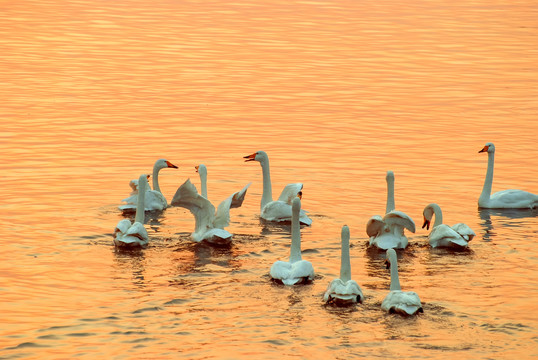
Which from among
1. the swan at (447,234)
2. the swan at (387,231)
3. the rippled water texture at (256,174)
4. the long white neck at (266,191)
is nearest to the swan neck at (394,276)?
the rippled water texture at (256,174)

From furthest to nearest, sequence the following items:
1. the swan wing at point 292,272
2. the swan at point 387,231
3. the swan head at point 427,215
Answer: the swan head at point 427,215, the swan at point 387,231, the swan wing at point 292,272

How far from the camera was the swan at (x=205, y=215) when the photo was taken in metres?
18.1

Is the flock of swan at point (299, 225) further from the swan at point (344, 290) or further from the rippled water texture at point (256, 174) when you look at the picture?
the rippled water texture at point (256, 174)

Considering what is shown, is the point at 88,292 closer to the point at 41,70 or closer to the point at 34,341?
the point at 34,341

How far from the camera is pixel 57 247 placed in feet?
58.7

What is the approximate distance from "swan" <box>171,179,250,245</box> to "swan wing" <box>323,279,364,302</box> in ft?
12.1

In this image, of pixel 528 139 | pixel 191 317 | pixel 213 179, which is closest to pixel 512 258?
pixel 191 317

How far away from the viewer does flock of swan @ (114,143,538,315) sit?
14.8m

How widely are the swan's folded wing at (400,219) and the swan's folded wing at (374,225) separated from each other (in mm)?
119

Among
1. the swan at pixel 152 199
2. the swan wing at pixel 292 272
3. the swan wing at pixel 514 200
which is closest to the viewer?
the swan wing at pixel 292 272

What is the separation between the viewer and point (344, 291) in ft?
48.0

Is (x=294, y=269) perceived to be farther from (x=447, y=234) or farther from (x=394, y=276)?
(x=447, y=234)

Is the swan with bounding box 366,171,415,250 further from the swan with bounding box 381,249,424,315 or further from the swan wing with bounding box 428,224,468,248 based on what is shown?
the swan with bounding box 381,249,424,315

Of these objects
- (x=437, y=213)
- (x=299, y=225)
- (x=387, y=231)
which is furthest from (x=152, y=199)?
(x=437, y=213)
